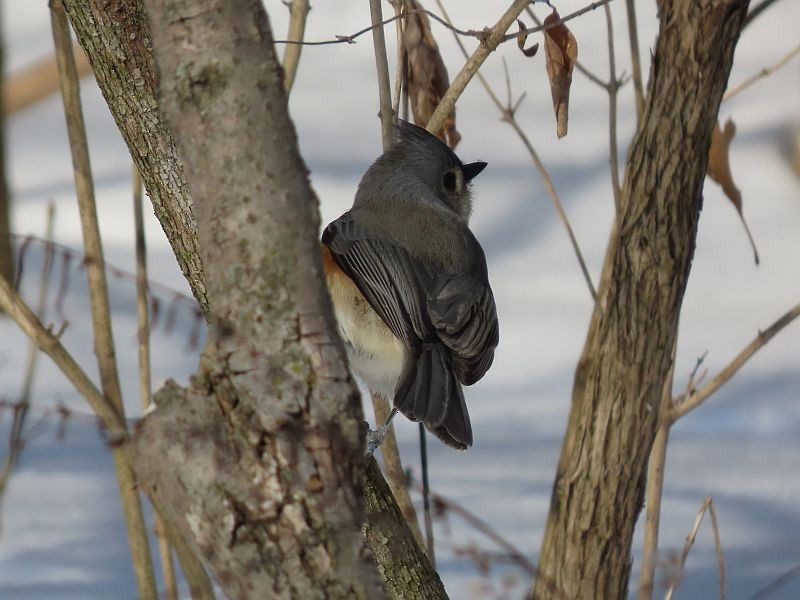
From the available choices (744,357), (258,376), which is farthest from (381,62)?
(258,376)

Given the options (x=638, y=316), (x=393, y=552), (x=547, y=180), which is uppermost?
(x=547, y=180)

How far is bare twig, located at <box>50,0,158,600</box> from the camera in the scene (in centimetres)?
196

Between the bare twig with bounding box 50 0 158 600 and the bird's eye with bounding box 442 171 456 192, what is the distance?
2.72 feet

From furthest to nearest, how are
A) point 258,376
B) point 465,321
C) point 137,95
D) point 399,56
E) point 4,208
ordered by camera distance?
1. point 4,208
2. point 465,321
3. point 399,56
4. point 137,95
5. point 258,376

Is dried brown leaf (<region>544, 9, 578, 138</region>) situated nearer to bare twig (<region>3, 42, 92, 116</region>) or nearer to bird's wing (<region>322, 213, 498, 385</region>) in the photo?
bird's wing (<region>322, 213, 498, 385</region>)

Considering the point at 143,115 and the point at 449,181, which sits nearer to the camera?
the point at 143,115

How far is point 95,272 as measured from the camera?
2020 millimetres

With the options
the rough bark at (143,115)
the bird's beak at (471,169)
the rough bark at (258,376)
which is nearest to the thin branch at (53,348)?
the rough bark at (143,115)

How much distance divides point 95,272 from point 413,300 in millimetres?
597

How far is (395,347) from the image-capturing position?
210 centimetres

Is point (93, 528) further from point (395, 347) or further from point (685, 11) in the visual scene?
point (685, 11)

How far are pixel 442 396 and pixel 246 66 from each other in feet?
3.45

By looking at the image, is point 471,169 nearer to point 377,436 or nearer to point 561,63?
point 561,63

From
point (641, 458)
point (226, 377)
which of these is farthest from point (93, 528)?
point (226, 377)
